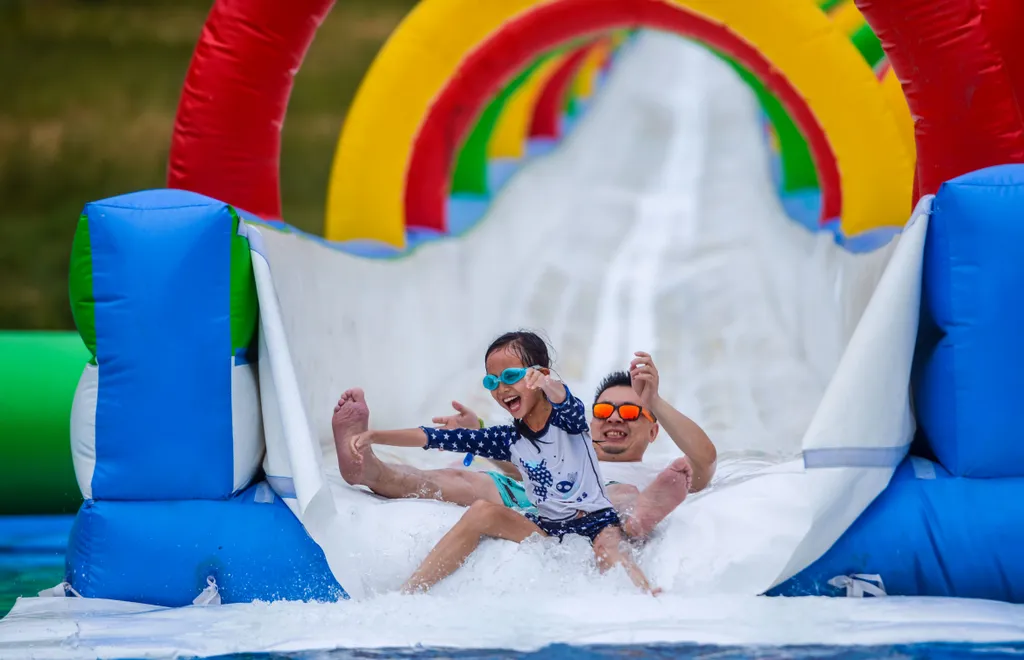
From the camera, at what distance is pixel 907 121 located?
13.6ft

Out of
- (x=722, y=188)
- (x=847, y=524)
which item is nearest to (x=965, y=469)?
(x=847, y=524)

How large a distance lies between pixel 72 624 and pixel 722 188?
488cm

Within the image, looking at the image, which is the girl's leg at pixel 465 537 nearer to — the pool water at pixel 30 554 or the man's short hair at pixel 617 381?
the man's short hair at pixel 617 381

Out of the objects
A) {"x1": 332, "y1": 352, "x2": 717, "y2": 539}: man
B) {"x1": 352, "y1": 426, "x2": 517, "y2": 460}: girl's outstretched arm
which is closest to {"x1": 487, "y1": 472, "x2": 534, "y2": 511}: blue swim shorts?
{"x1": 332, "y1": 352, "x2": 717, "y2": 539}: man

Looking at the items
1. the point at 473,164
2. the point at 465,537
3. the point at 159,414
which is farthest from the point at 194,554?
the point at 473,164

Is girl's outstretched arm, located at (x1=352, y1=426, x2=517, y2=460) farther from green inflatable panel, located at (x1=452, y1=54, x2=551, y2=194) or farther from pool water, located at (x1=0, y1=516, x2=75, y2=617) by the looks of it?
green inflatable panel, located at (x1=452, y1=54, x2=551, y2=194)

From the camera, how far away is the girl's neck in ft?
7.73

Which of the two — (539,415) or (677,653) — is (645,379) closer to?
(539,415)

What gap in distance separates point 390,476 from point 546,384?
1.69 feet

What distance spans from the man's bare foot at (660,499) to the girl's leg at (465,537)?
23 centimetres

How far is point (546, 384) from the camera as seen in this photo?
222 cm

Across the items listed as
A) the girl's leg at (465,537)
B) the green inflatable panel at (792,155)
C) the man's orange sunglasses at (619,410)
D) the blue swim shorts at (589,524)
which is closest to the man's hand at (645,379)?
the blue swim shorts at (589,524)

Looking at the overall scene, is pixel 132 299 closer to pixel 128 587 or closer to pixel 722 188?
pixel 128 587

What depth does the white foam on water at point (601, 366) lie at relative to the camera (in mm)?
1996
